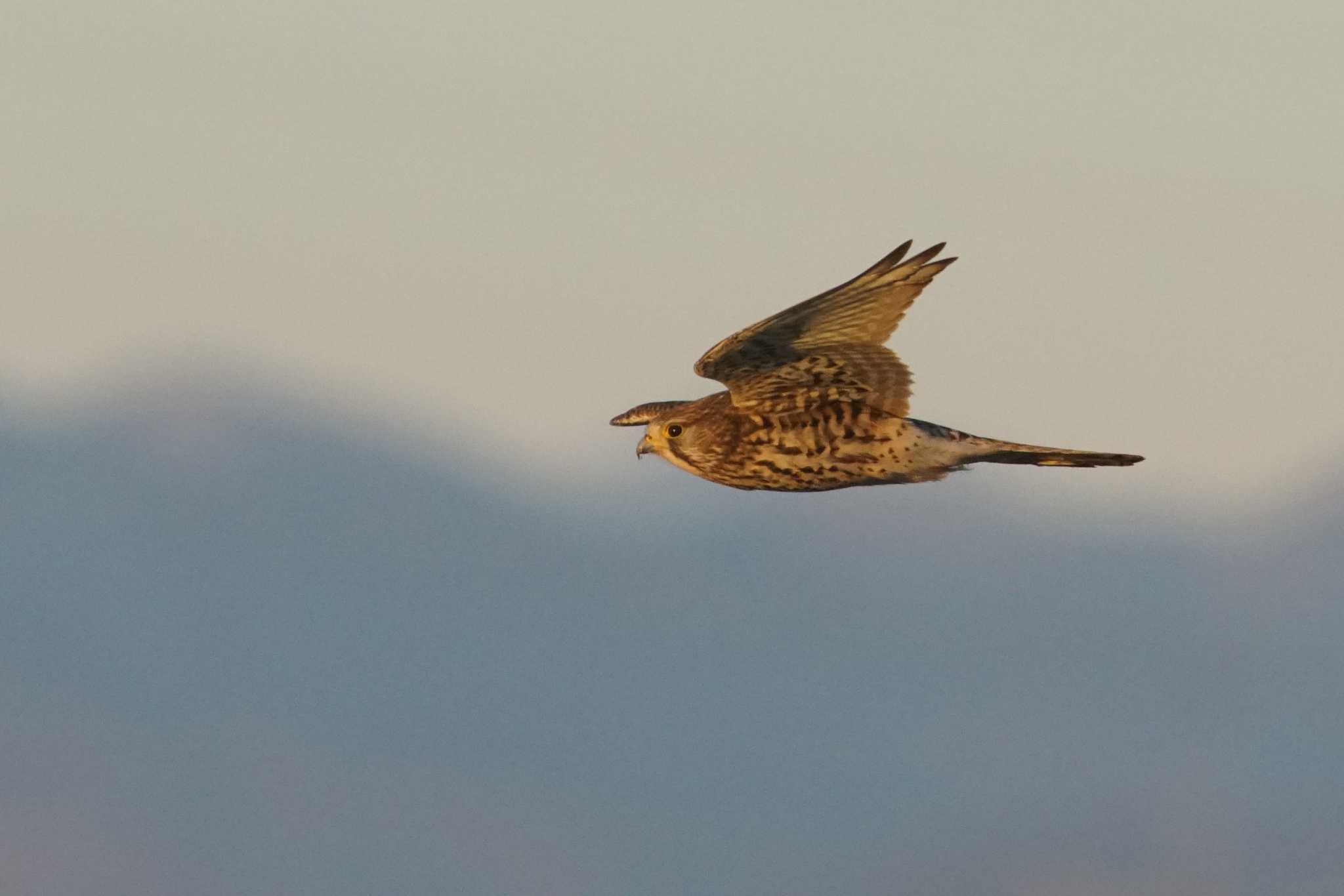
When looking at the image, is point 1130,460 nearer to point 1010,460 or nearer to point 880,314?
point 1010,460

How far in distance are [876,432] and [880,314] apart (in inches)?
63.0

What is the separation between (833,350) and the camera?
17.7m

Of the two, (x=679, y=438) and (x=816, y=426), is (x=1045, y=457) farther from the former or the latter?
(x=679, y=438)

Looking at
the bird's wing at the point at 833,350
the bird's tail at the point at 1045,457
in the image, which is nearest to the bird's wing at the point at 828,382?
the bird's wing at the point at 833,350

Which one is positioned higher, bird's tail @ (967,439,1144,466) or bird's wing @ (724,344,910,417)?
bird's wing @ (724,344,910,417)

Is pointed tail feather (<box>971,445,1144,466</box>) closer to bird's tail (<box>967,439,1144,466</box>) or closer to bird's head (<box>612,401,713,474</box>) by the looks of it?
bird's tail (<box>967,439,1144,466</box>)

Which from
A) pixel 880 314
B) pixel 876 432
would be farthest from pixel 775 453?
pixel 880 314

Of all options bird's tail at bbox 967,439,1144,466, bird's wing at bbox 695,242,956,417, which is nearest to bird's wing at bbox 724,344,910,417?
bird's wing at bbox 695,242,956,417

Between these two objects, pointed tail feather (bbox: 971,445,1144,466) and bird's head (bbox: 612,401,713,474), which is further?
bird's head (bbox: 612,401,713,474)

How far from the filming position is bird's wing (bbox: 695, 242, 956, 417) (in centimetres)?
1681

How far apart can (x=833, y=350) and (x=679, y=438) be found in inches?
85.1

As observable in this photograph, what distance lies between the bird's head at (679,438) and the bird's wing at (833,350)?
523 millimetres

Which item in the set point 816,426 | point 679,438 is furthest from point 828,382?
point 679,438

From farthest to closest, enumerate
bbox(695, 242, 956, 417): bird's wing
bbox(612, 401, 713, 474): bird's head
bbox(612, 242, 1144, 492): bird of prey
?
bbox(612, 401, 713, 474): bird's head, bbox(612, 242, 1144, 492): bird of prey, bbox(695, 242, 956, 417): bird's wing
